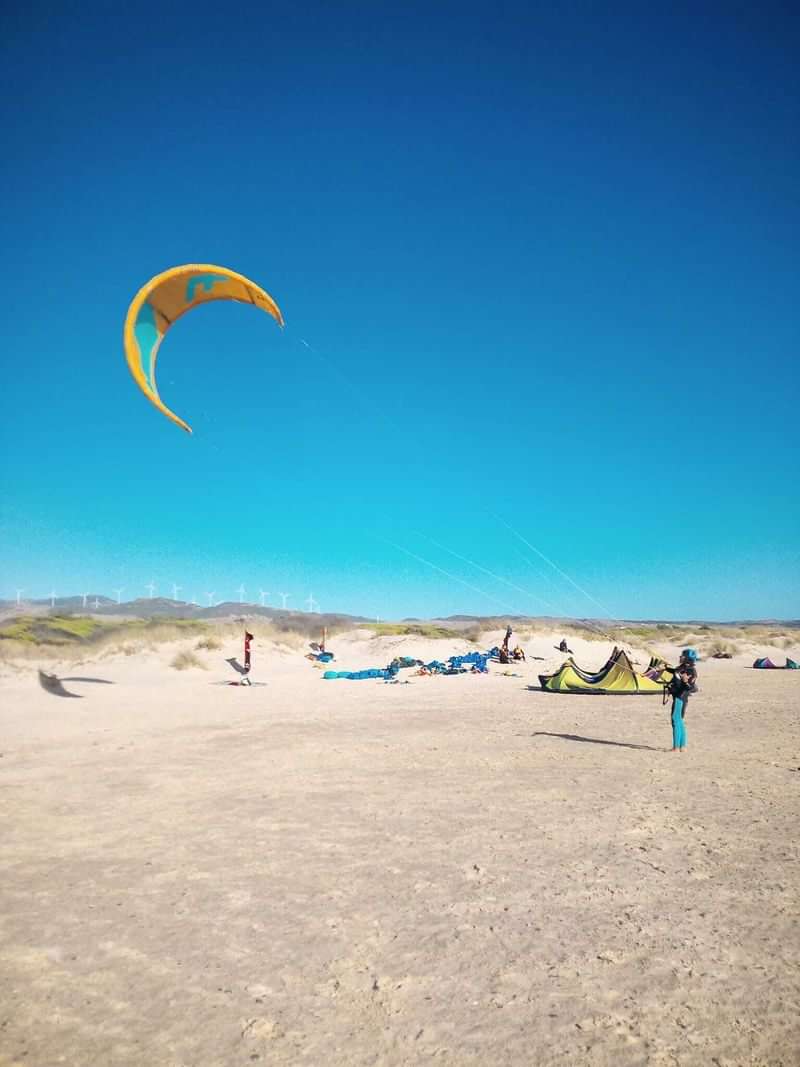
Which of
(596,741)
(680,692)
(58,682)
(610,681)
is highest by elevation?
(680,692)

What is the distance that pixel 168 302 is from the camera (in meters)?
16.1

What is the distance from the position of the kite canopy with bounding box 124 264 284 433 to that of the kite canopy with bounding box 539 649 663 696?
601 inches

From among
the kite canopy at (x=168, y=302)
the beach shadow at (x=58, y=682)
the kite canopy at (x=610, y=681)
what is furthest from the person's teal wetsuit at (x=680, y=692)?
the beach shadow at (x=58, y=682)

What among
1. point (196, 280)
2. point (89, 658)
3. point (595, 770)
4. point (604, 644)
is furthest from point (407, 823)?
point (604, 644)

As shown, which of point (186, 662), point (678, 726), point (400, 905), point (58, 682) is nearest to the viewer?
point (400, 905)

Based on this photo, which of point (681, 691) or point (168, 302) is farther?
point (168, 302)

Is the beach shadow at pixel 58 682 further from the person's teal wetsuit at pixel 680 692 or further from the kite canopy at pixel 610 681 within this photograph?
the person's teal wetsuit at pixel 680 692

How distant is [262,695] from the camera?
21266mm

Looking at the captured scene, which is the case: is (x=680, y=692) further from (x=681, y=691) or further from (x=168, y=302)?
Answer: (x=168, y=302)

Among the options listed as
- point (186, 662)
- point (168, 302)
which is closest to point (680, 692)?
point (168, 302)

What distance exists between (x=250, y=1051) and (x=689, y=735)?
41.8 feet

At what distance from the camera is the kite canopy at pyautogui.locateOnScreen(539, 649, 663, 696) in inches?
859

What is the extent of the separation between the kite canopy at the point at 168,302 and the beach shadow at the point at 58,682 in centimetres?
1033

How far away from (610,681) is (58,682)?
19029 mm
